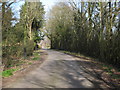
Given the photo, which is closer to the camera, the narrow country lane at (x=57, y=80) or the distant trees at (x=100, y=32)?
the narrow country lane at (x=57, y=80)

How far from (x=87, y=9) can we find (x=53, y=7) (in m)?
20.1

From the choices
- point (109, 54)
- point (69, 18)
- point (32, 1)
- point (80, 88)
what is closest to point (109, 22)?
point (109, 54)

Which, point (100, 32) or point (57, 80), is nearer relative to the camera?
point (57, 80)

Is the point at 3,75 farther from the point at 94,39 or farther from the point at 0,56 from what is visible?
the point at 94,39

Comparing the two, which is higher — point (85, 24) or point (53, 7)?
point (53, 7)

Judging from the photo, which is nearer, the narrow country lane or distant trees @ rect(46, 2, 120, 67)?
the narrow country lane

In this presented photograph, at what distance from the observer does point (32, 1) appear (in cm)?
2584

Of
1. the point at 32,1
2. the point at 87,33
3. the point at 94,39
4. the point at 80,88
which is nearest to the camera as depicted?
the point at 80,88

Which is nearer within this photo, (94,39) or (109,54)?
(109,54)

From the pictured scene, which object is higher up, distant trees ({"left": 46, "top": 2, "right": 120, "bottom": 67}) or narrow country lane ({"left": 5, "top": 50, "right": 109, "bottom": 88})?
distant trees ({"left": 46, "top": 2, "right": 120, "bottom": 67})

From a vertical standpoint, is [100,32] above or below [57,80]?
above

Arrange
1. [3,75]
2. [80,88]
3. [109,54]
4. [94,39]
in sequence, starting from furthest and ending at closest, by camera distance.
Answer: [94,39]
[109,54]
[3,75]
[80,88]

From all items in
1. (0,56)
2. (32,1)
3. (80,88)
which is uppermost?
(32,1)

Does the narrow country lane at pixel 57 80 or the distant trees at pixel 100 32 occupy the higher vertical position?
the distant trees at pixel 100 32
